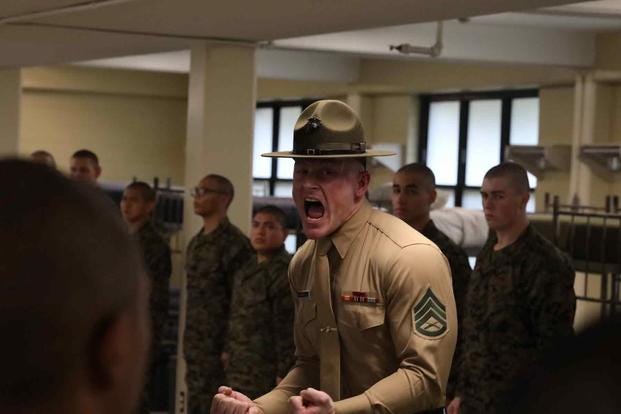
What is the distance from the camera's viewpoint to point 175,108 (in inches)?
690

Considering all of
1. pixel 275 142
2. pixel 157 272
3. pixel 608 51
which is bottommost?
pixel 157 272

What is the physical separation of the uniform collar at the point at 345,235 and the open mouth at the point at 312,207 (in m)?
0.06

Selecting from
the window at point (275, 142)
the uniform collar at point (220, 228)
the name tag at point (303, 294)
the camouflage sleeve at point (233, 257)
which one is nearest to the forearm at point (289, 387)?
the name tag at point (303, 294)

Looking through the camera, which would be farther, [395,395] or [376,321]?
[376,321]

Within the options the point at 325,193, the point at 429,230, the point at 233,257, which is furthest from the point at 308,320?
the point at 233,257

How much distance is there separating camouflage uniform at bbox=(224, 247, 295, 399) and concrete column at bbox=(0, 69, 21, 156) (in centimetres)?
516

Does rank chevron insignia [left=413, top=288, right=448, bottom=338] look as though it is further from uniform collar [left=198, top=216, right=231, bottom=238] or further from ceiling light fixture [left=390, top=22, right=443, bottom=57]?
ceiling light fixture [left=390, top=22, right=443, bottom=57]

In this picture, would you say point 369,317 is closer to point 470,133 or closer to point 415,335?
point 415,335

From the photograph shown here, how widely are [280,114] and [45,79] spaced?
3.18 meters

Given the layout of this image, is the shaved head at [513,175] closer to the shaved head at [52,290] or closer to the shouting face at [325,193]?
the shouting face at [325,193]

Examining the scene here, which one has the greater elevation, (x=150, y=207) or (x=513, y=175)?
(x=513, y=175)

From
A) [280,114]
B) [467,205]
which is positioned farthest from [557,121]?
[280,114]

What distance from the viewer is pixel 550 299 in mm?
4816

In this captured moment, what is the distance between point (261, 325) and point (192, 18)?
167cm
